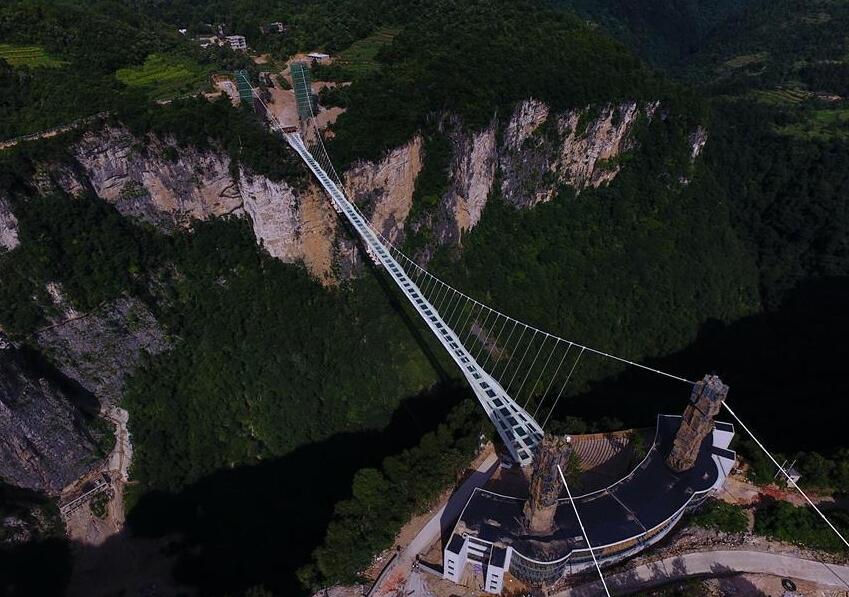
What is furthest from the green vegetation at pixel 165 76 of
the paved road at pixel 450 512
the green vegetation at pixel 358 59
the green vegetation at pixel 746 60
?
the green vegetation at pixel 746 60

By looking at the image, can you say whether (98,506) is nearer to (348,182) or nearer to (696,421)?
(348,182)

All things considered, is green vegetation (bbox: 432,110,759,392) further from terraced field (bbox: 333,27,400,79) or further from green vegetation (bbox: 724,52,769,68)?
green vegetation (bbox: 724,52,769,68)

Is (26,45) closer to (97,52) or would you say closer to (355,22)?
(97,52)

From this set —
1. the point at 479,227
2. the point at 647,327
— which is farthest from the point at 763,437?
the point at 479,227

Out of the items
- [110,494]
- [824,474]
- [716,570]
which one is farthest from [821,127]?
[110,494]

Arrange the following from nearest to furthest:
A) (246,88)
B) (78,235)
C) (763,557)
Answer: (763,557) < (78,235) < (246,88)

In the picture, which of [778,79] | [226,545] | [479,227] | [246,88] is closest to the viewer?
[226,545]

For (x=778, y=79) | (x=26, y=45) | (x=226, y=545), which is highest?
(x=26, y=45)
